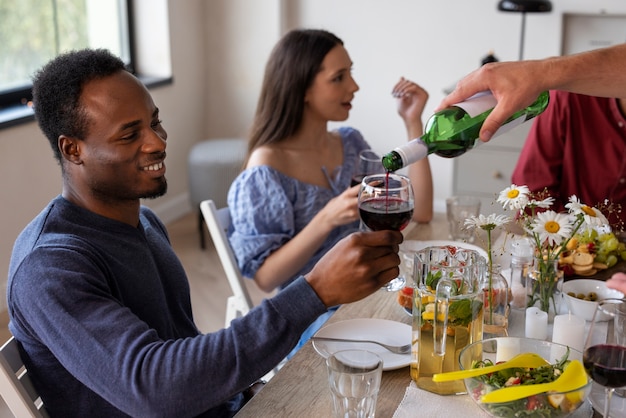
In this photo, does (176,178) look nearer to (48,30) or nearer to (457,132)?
(48,30)

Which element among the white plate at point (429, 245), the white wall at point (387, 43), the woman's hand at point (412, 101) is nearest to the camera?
the white plate at point (429, 245)

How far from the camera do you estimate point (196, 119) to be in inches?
178

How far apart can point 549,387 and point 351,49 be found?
11.3 ft

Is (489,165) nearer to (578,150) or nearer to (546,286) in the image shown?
(578,150)

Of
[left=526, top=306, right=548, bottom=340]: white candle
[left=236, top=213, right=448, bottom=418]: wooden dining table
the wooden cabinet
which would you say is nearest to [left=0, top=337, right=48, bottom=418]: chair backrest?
[left=236, top=213, right=448, bottom=418]: wooden dining table

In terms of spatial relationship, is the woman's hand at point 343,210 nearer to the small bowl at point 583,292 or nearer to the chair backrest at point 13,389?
the small bowl at point 583,292

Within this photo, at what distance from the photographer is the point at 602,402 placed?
45.2 inches

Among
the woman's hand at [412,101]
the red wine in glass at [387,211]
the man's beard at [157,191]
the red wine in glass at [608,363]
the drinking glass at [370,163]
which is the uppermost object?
the woman's hand at [412,101]

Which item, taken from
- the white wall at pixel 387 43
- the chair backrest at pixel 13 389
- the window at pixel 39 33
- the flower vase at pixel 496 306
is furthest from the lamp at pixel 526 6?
the chair backrest at pixel 13 389

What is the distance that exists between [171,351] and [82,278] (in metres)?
0.18

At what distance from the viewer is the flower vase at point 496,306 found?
1.37m

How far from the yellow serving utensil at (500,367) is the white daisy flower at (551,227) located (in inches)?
11.7

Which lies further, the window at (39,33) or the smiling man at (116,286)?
the window at (39,33)

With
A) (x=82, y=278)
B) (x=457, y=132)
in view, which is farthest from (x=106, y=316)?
(x=457, y=132)
